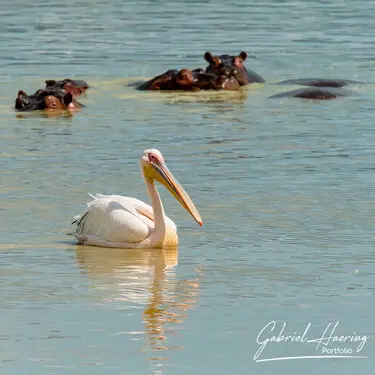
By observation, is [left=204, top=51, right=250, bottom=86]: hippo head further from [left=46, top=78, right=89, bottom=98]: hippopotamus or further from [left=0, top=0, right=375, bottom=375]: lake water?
[left=46, top=78, right=89, bottom=98]: hippopotamus

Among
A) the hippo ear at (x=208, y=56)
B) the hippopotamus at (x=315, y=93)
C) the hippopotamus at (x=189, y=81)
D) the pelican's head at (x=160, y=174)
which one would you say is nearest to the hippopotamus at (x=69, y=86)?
the hippopotamus at (x=189, y=81)

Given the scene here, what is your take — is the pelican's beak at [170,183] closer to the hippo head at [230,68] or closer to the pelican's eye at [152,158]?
the pelican's eye at [152,158]

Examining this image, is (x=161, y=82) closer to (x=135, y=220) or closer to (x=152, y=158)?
(x=152, y=158)

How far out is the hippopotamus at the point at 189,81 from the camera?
22578 millimetres

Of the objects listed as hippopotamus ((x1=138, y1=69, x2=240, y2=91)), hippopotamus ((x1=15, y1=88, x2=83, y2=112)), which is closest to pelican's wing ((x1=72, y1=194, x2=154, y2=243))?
hippopotamus ((x1=15, y1=88, x2=83, y2=112))

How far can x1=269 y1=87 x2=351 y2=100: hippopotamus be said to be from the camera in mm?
21438

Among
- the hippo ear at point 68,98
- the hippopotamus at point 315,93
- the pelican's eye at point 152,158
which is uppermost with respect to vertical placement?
the pelican's eye at point 152,158

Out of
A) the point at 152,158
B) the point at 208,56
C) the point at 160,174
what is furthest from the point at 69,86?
the point at 160,174

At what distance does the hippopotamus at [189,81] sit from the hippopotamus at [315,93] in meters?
1.48

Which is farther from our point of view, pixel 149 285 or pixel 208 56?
pixel 208 56

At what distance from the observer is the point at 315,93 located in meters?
21.4

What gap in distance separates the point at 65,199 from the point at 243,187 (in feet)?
5.71

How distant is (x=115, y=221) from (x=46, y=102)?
354 inches

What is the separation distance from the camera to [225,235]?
1235cm
